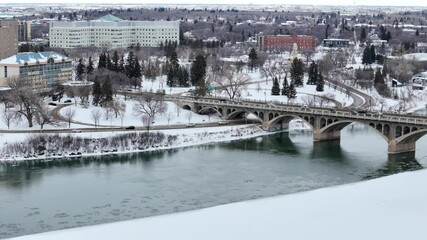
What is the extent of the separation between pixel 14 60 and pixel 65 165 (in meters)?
13.9

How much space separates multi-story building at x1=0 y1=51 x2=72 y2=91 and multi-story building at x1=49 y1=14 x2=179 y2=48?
22.9 m

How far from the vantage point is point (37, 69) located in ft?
117

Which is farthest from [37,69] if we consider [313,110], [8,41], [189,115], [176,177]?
[176,177]

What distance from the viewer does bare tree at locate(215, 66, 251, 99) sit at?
35.5 metres

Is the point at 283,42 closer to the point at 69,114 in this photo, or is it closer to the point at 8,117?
the point at 69,114

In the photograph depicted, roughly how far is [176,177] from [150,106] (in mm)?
9008

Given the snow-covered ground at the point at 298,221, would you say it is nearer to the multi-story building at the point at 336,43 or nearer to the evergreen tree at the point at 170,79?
the evergreen tree at the point at 170,79

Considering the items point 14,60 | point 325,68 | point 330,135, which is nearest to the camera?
point 330,135

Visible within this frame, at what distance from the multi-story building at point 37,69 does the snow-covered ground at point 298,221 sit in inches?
868

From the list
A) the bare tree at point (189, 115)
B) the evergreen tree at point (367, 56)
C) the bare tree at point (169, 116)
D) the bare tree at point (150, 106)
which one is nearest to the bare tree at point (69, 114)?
the bare tree at point (150, 106)

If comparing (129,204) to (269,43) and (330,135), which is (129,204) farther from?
(269,43)

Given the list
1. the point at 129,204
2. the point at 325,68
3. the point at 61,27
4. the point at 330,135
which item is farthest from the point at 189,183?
the point at 61,27

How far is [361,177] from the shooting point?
20.9m

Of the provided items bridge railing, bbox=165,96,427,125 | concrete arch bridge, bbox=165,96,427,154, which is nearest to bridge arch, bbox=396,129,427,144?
concrete arch bridge, bbox=165,96,427,154
